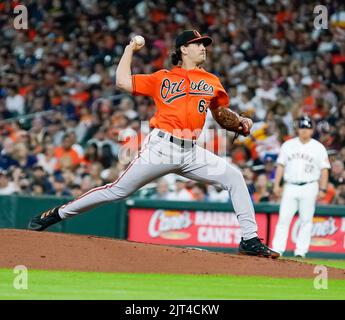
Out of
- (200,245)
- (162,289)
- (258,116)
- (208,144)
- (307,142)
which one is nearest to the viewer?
(162,289)

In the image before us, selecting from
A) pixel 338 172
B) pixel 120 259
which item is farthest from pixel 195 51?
pixel 338 172

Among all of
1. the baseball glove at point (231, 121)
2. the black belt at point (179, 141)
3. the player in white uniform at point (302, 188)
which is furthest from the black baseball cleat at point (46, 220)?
the player in white uniform at point (302, 188)

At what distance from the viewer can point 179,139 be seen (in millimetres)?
8719

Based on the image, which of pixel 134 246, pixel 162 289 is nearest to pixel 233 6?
pixel 134 246

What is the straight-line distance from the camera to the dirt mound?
8.85 meters

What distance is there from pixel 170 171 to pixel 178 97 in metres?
0.70

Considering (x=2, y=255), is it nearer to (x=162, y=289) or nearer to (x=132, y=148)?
(x=162, y=289)

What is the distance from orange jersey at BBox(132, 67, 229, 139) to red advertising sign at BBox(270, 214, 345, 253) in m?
6.33

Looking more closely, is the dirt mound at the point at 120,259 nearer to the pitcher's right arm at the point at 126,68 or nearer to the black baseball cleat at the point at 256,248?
the black baseball cleat at the point at 256,248

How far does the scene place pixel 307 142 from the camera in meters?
13.3

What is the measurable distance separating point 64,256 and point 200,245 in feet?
20.9

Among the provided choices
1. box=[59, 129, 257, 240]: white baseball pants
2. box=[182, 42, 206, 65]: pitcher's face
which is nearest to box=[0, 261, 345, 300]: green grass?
box=[59, 129, 257, 240]: white baseball pants

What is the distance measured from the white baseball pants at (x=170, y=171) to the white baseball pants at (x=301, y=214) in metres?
3.94

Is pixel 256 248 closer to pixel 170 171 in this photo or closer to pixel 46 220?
pixel 170 171
